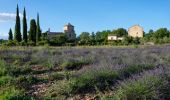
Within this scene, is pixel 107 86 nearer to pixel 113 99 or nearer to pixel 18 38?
pixel 113 99

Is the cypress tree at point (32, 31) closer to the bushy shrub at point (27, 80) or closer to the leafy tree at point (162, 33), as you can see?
the leafy tree at point (162, 33)

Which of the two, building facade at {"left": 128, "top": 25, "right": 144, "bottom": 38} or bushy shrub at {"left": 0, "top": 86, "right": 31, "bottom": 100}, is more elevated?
building facade at {"left": 128, "top": 25, "right": 144, "bottom": 38}

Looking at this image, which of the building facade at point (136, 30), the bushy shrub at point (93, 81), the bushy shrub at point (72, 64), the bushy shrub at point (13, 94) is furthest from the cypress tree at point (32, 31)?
the bushy shrub at point (93, 81)

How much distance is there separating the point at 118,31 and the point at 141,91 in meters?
106

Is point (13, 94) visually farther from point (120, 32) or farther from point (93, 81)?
point (120, 32)

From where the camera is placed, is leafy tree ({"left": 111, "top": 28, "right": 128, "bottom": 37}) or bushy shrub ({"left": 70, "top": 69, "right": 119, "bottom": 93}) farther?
leafy tree ({"left": 111, "top": 28, "right": 128, "bottom": 37})

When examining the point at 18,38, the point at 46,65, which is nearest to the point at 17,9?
the point at 18,38

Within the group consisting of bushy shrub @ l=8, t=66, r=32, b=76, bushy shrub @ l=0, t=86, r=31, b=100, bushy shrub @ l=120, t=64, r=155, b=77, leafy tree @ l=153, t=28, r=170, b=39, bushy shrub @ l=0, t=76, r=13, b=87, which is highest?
leafy tree @ l=153, t=28, r=170, b=39

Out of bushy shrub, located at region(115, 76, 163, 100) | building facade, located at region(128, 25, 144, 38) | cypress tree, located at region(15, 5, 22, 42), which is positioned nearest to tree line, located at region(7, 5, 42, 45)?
cypress tree, located at region(15, 5, 22, 42)

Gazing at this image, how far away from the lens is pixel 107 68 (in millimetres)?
8711

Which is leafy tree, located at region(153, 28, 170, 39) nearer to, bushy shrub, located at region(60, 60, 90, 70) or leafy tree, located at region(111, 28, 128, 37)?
leafy tree, located at region(111, 28, 128, 37)

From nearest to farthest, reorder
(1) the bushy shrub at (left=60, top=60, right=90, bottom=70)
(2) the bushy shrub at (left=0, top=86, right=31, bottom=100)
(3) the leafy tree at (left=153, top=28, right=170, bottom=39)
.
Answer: (2) the bushy shrub at (left=0, top=86, right=31, bottom=100) → (1) the bushy shrub at (left=60, top=60, right=90, bottom=70) → (3) the leafy tree at (left=153, top=28, right=170, bottom=39)

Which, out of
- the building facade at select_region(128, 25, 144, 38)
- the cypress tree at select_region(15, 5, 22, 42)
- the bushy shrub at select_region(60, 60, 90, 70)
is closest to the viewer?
the bushy shrub at select_region(60, 60, 90, 70)

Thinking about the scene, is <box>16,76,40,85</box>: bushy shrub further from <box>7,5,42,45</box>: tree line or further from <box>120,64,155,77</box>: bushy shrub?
<box>7,5,42,45</box>: tree line
